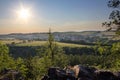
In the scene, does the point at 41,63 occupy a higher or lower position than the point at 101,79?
lower

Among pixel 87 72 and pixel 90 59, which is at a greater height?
pixel 87 72

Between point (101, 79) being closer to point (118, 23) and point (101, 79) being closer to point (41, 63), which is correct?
point (118, 23)

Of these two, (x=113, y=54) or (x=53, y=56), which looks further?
(x=53, y=56)

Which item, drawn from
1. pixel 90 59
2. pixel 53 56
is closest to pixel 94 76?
pixel 53 56

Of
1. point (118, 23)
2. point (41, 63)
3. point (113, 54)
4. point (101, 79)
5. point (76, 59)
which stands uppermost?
point (118, 23)

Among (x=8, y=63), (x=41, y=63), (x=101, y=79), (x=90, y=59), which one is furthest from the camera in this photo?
(x=90, y=59)

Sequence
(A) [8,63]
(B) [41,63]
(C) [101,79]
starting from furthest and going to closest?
(B) [41,63] < (A) [8,63] < (C) [101,79]

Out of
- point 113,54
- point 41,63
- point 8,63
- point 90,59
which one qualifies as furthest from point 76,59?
point 113,54

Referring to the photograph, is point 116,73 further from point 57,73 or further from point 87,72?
point 57,73

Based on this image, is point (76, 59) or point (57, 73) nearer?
point (57, 73)
